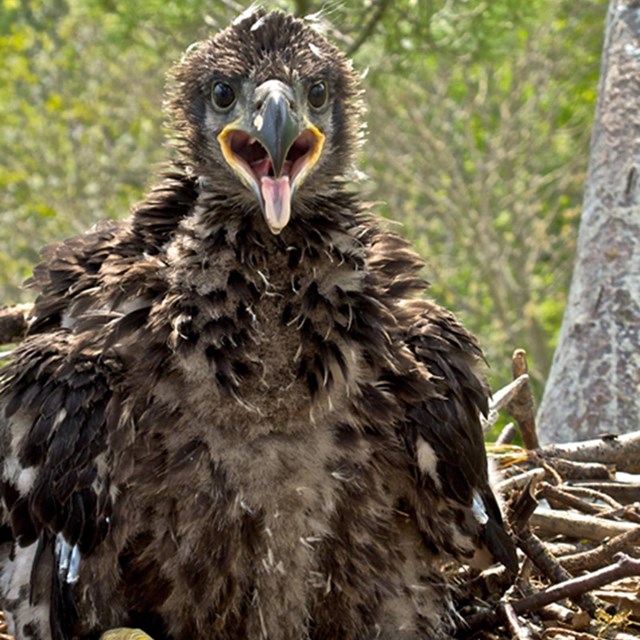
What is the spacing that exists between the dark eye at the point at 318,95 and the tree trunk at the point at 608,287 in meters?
1.86

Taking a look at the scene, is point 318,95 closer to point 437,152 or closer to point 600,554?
point 600,554

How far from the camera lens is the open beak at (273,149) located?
8.55 ft

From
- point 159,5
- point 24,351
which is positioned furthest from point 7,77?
point 24,351

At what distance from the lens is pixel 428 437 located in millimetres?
2854

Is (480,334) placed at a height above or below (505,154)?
below

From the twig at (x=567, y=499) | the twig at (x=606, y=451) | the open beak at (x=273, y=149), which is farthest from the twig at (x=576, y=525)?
the open beak at (x=273, y=149)

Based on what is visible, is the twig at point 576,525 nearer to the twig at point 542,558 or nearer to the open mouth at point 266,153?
the twig at point 542,558

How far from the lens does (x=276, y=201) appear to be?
2604 mm

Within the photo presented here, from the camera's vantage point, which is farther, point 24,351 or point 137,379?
point 24,351

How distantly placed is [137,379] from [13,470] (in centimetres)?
46

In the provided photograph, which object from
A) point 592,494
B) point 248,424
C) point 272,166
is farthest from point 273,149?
point 592,494

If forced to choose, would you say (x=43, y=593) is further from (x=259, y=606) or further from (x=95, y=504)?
(x=259, y=606)

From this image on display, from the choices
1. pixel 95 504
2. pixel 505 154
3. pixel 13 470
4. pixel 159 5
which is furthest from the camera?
pixel 505 154

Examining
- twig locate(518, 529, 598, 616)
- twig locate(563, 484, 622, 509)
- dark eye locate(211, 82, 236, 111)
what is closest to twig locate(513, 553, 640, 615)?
twig locate(518, 529, 598, 616)
